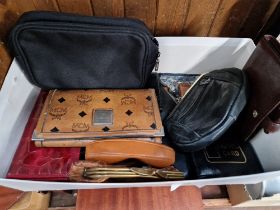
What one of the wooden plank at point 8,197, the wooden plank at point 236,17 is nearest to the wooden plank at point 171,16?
the wooden plank at point 236,17

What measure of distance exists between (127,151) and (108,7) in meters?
0.39

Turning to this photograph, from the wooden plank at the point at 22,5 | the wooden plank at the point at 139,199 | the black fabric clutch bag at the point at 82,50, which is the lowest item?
the wooden plank at the point at 139,199

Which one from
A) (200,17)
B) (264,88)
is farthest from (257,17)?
(264,88)

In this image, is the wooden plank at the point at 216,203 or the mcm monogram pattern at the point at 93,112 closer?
the mcm monogram pattern at the point at 93,112

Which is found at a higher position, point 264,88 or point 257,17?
point 257,17

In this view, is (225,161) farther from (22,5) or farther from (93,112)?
(22,5)

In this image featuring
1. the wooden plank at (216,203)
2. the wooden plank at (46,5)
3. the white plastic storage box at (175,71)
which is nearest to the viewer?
the white plastic storage box at (175,71)

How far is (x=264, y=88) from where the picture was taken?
593 millimetres

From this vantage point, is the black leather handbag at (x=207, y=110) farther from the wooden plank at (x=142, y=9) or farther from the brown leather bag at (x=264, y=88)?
the wooden plank at (x=142, y=9)

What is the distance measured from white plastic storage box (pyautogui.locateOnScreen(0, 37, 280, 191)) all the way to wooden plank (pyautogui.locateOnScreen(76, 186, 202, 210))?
0.22ft

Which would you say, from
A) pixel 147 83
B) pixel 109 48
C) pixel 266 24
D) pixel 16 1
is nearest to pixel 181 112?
pixel 147 83

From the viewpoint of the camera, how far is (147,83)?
2.57ft

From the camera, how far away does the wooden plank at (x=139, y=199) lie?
0.69 m

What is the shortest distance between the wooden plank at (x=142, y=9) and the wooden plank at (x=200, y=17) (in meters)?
0.11
